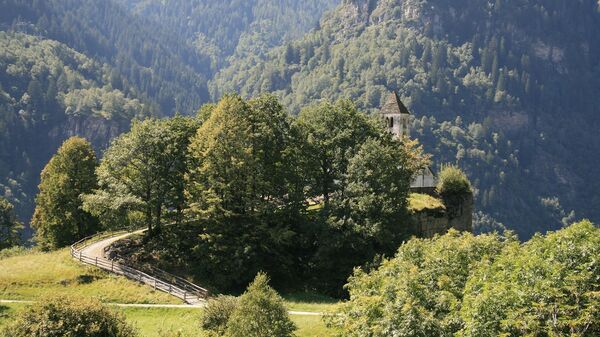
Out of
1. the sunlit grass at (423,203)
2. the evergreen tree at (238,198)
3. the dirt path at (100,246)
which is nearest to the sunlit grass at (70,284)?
the dirt path at (100,246)

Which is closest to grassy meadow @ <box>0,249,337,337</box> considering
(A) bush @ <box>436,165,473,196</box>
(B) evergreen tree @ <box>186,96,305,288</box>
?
(B) evergreen tree @ <box>186,96,305,288</box>

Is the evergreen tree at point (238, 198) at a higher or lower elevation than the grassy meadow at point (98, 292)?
higher

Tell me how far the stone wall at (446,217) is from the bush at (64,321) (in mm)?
31669

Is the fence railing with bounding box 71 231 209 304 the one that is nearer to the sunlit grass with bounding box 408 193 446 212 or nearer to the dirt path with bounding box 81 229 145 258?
the dirt path with bounding box 81 229 145 258

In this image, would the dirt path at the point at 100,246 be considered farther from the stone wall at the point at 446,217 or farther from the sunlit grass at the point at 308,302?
the stone wall at the point at 446,217

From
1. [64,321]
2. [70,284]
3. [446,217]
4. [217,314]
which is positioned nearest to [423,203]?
[446,217]

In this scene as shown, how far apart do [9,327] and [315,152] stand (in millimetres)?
28756

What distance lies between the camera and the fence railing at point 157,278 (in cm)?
4274

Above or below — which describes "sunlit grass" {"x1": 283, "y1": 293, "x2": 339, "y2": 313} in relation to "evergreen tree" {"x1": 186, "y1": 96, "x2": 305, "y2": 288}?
below

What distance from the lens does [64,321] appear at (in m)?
26.5

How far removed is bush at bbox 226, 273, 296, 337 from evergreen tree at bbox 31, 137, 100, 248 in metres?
33.4

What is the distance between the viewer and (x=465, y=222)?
58.8m

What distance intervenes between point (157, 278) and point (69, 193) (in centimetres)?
A: 1727

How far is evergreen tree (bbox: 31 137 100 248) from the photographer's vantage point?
57906mm
